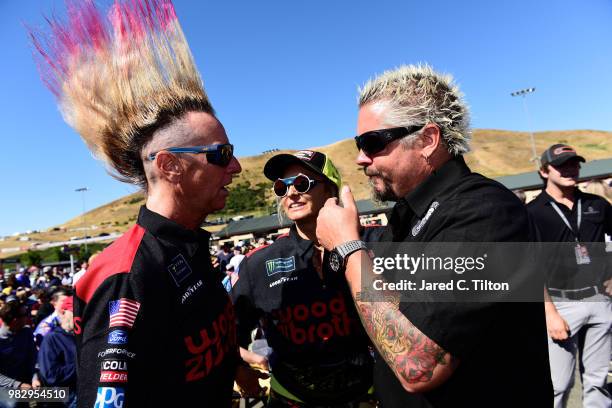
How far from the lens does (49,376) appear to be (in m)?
5.41

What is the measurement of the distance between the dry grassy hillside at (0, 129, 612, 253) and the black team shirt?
8541cm

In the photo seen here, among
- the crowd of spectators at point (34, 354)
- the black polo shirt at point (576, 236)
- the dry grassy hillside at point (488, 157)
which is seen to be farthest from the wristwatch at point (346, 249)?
the dry grassy hillside at point (488, 157)

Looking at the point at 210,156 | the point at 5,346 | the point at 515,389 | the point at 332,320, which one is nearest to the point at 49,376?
the point at 5,346

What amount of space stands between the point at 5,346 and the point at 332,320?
538cm

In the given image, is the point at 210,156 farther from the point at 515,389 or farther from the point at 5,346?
the point at 5,346

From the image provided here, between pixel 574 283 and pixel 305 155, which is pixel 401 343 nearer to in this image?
pixel 305 155

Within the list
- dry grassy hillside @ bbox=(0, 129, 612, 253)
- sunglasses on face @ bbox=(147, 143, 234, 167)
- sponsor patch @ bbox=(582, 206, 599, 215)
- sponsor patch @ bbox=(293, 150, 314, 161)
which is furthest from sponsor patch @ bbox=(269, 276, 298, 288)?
dry grassy hillside @ bbox=(0, 129, 612, 253)

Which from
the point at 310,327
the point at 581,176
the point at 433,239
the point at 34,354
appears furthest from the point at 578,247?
the point at 581,176

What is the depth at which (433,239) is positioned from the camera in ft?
6.03

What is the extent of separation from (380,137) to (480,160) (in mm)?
116562

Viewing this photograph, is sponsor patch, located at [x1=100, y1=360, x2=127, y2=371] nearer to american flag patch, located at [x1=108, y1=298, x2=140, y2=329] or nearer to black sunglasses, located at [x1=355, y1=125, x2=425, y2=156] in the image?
american flag patch, located at [x1=108, y1=298, x2=140, y2=329]

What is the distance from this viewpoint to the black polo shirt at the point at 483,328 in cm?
159

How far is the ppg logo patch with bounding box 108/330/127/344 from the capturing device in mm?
1551

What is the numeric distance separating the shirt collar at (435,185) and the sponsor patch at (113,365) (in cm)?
148
